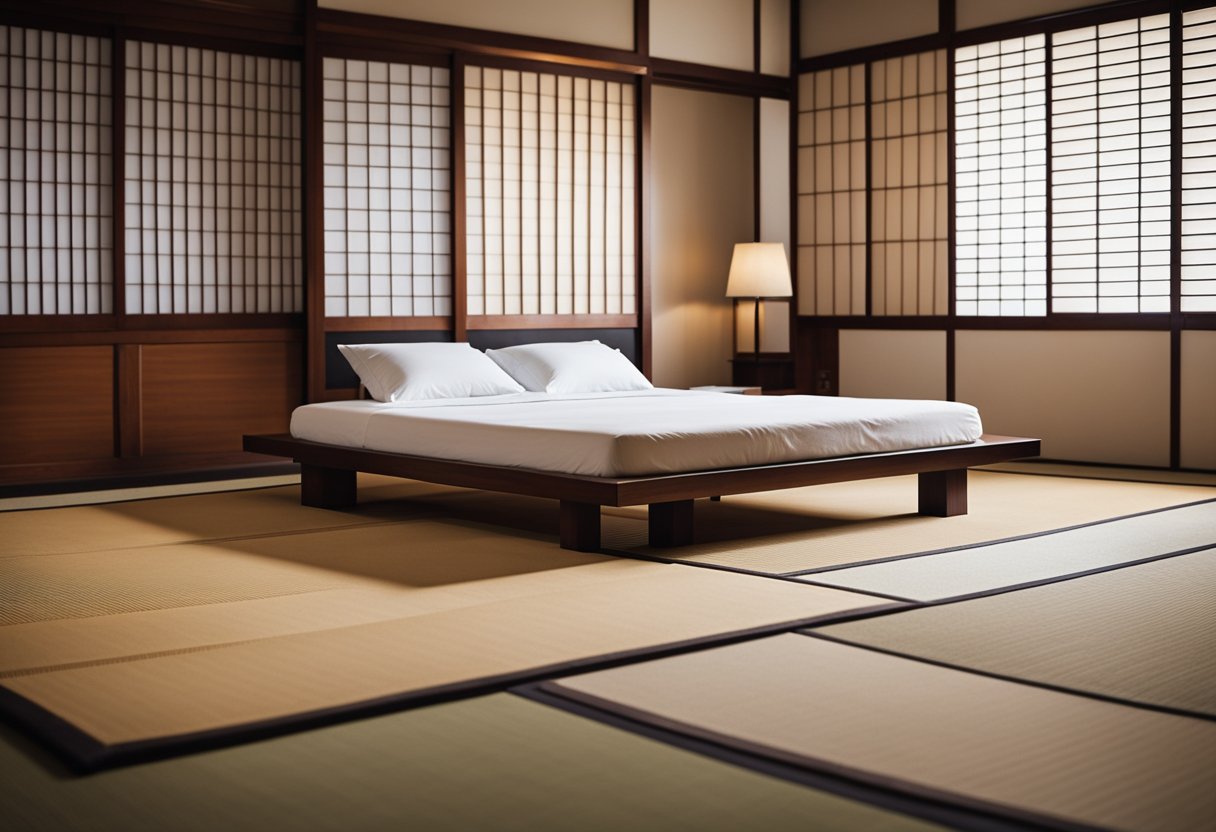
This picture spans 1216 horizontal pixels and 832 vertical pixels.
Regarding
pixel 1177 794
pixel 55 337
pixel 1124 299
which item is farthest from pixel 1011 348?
pixel 1177 794

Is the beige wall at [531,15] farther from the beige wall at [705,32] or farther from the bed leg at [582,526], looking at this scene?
the bed leg at [582,526]

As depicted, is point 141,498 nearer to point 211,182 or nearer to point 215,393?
point 215,393

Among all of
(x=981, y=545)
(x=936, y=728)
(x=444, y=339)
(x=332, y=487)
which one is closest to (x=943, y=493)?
(x=981, y=545)

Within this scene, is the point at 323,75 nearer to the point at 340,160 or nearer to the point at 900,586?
the point at 340,160

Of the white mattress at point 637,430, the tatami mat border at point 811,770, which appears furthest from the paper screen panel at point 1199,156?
the tatami mat border at point 811,770

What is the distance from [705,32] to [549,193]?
1.44m

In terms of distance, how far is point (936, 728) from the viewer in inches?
95.0

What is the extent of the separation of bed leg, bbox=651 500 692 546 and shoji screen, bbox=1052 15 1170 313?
3.56 metres

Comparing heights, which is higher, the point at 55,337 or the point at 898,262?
the point at 898,262

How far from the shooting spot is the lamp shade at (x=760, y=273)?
794 centimetres

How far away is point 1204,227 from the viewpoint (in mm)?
6629

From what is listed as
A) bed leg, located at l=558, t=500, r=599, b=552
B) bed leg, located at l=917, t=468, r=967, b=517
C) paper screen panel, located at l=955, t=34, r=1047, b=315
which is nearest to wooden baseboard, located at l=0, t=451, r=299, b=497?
bed leg, located at l=558, t=500, r=599, b=552

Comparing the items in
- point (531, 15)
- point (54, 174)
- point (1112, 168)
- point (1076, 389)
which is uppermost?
point (531, 15)

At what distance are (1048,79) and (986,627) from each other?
4806mm
